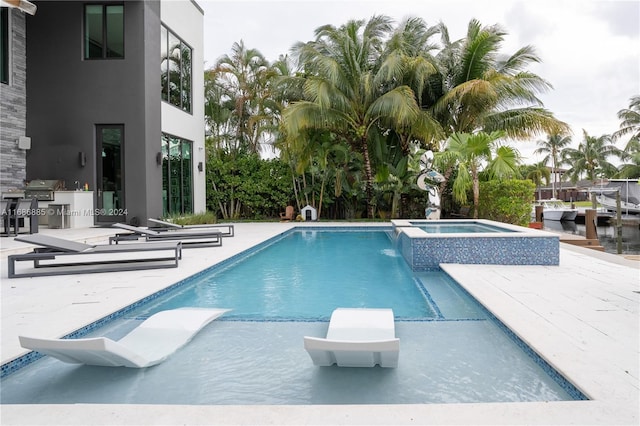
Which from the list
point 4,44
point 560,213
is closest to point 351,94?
point 4,44

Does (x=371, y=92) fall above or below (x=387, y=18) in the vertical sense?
below

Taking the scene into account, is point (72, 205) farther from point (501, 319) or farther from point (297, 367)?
point (501, 319)

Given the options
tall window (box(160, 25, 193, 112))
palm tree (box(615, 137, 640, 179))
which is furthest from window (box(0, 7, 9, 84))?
palm tree (box(615, 137, 640, 179))

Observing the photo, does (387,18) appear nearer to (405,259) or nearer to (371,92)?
(371,92)

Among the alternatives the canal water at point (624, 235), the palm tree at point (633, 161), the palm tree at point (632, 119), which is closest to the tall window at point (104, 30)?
the canal water at point (624, 235)

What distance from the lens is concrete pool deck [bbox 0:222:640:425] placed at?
1.96 m

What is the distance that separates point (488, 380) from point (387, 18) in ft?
51.9

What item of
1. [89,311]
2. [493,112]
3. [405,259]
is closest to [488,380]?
[89,311]

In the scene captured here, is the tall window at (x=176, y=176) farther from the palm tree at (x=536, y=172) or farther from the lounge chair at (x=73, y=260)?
the palm tree at (x=536, y=172)

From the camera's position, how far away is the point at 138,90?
11281 mm

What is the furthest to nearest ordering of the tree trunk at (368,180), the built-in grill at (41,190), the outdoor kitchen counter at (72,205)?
1. the tree trunk at (368,180)
2. the outdoor kitchen counter at (72,205)
3. the built-in grill at (41,190)

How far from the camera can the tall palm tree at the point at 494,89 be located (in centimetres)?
1430

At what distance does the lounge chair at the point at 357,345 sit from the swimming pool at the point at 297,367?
0.08 metres

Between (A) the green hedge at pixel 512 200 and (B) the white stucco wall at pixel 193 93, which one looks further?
(B) the white stucco wall at pixel 193 93
